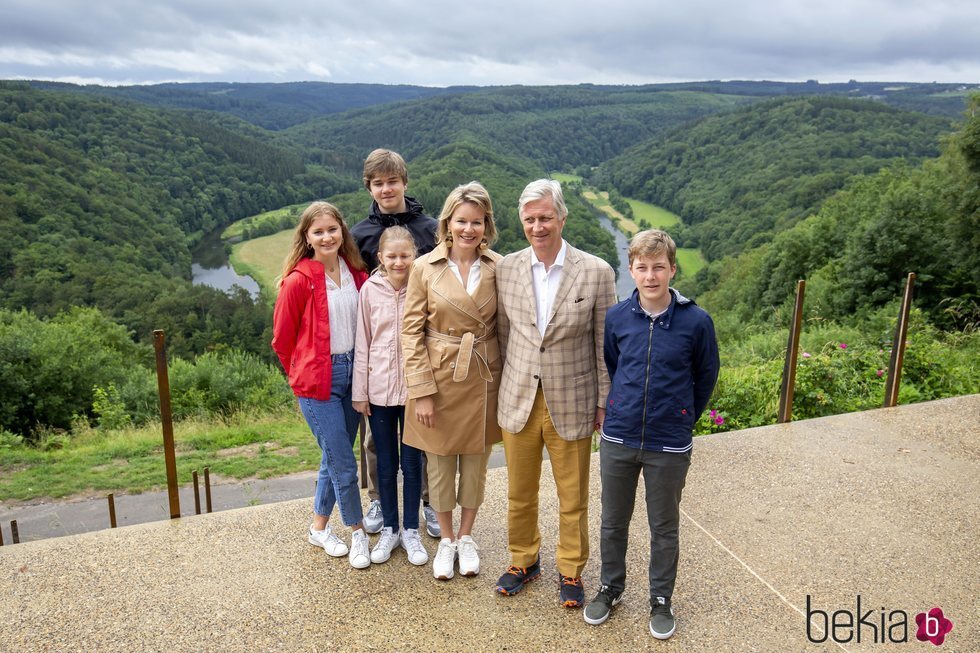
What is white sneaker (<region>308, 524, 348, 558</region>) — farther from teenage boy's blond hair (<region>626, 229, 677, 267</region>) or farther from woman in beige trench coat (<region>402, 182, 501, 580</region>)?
teenage boy's blond hair (<region>626, 229, 677, 267</region>)

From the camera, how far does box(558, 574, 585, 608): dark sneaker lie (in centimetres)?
289

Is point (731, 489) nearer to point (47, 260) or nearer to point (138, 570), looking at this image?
point (138, 570)

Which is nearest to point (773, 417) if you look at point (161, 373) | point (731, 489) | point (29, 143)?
point (731, 489)

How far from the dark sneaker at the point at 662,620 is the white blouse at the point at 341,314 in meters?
1.76

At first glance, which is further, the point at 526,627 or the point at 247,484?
the point at 247,484

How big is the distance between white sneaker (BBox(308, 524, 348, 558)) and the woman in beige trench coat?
2.21 feet

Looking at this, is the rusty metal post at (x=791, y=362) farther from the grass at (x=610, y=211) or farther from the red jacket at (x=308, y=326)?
the grass at (x=610, y=211)

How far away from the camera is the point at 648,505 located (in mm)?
2729

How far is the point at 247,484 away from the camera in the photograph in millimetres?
6141

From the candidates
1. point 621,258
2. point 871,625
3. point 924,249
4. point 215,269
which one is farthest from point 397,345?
point 215,269

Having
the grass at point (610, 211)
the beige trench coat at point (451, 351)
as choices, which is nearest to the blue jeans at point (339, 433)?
the beige trench coat at point (451, 351)

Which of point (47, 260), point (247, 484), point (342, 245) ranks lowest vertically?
point (47, 260)

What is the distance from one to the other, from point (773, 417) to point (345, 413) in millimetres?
3874

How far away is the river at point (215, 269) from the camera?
6838 cm
